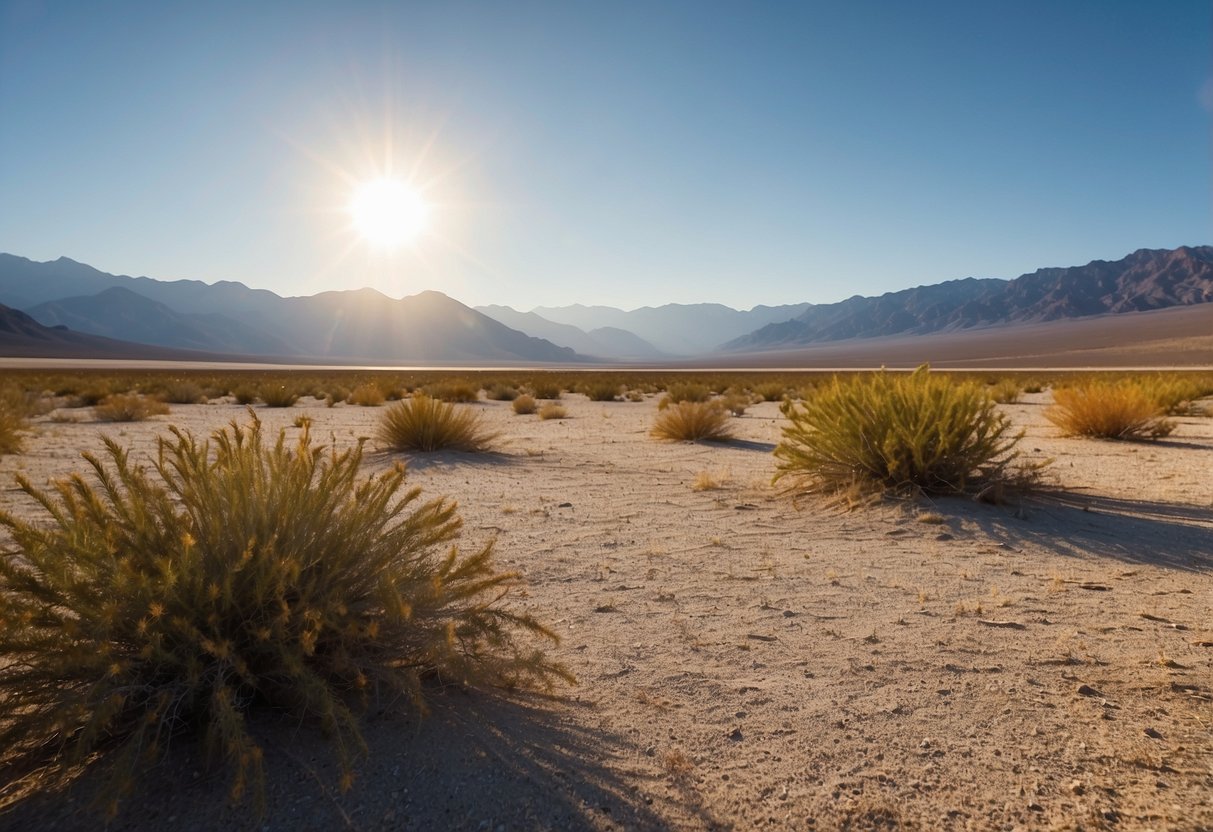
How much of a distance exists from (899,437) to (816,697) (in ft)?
15.0

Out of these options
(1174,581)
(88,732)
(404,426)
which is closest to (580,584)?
(88,732)

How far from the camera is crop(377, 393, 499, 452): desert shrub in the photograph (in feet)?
35.8

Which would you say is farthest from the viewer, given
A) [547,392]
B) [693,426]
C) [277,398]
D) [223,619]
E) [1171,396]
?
[547,392]

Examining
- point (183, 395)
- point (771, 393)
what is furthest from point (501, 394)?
point (183, 395)

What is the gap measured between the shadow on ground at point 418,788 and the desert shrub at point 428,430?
8383mm

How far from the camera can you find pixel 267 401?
73.4ft

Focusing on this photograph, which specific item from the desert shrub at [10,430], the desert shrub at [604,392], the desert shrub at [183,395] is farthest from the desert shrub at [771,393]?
the desert shrub at [10,430]

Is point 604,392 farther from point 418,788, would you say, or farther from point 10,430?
point 418,788

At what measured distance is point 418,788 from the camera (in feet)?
7.80

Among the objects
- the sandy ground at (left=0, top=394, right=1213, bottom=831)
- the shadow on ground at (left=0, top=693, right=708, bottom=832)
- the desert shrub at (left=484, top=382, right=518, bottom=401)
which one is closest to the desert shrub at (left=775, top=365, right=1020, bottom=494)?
the sandy ground at (left=0, top=394, right=1213, bottom=831)

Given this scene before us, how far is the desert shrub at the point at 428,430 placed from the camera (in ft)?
35.8

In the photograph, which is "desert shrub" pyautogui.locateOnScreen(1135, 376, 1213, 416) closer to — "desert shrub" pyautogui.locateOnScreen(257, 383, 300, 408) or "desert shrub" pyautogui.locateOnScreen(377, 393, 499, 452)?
"desert shrub" pyautogui.locateOnScreen(377, 393, 499, 452)

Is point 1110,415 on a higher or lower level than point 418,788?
lower

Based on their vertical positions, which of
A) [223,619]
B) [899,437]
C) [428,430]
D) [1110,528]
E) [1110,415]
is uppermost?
[223,619]
